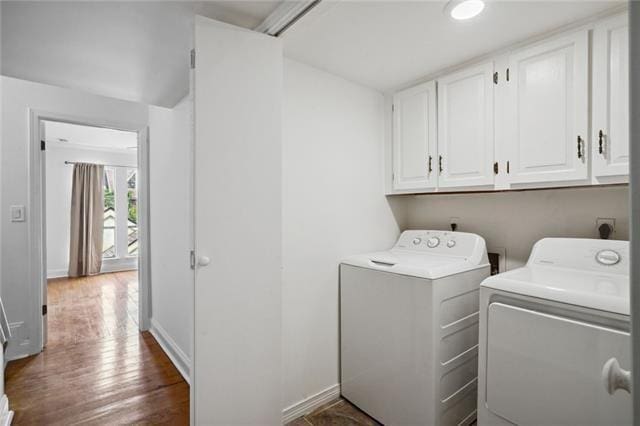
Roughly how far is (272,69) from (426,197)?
1537 millimetres

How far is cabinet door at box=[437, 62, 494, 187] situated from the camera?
1.78 meters

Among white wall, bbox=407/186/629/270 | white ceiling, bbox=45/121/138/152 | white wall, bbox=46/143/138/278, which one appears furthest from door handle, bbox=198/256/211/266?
white wall, bbox=46/143/138/278

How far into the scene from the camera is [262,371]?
58.6 inches

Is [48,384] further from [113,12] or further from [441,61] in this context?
[441,61]

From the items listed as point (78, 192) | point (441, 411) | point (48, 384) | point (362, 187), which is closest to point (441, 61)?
point (362, 187)

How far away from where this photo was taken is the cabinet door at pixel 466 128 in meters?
1.78

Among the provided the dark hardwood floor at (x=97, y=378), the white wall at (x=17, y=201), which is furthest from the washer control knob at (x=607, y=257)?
→ the white wall at (x=17, y=201)

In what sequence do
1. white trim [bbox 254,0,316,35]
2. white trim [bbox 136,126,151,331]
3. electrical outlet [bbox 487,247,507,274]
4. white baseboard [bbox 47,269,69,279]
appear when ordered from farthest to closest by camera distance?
white baseboard [bbox 47,269,69,279] → white trim [bbox 136,126,151,331] → electrical outlet [bbox 487,247,507,274] → white trim [bbox 254,0,316,35]

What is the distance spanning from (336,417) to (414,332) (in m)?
0.77

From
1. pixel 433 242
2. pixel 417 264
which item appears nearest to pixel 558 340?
pixel 417 264

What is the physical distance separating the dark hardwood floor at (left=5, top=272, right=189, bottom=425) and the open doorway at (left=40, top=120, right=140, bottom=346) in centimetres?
78

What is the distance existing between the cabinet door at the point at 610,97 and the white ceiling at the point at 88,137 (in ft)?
16.0

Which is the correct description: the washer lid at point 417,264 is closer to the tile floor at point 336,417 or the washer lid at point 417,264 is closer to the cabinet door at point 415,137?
the cabinet door at point 415,137

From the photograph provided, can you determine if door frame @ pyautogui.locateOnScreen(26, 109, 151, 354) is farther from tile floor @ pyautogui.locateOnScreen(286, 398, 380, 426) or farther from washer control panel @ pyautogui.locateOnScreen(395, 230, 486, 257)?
washer control panel @ pyautogui.locateOnScreen(395, 230, 486, 257)
